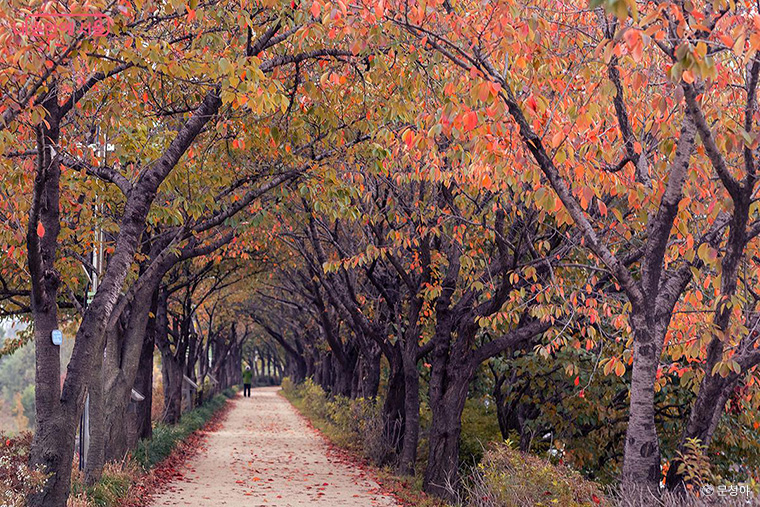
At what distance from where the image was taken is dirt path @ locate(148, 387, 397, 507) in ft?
39.6

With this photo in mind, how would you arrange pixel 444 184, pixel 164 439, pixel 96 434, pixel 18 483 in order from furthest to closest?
pixel 164 439
pixel 96 434
pixel 444 184
pixel 18 483

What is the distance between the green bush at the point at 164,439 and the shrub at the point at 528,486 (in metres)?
7.29

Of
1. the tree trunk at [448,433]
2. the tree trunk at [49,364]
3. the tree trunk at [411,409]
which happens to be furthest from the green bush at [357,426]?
the tree trunk at [49,364]

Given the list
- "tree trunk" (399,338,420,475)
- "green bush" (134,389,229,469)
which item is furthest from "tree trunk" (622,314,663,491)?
"green bush" (134,389,229,469)

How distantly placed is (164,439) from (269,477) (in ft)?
12.3

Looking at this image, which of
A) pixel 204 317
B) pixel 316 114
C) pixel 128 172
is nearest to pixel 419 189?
pixel 316 114

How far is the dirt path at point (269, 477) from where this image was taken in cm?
1206

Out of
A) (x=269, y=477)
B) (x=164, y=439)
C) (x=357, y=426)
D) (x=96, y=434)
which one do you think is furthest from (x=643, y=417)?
(x=357, y=426)

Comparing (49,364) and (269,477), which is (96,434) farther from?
(269,477)

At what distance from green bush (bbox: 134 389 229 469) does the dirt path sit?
0.70 metres

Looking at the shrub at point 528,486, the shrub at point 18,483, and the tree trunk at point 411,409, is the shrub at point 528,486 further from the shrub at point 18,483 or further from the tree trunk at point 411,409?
the shrub at point 18,483

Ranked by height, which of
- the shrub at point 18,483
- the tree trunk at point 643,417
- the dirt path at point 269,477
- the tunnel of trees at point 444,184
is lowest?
the dirt path at point 269,477

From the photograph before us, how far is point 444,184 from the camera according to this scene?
34.3ft

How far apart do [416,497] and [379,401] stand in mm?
8626
